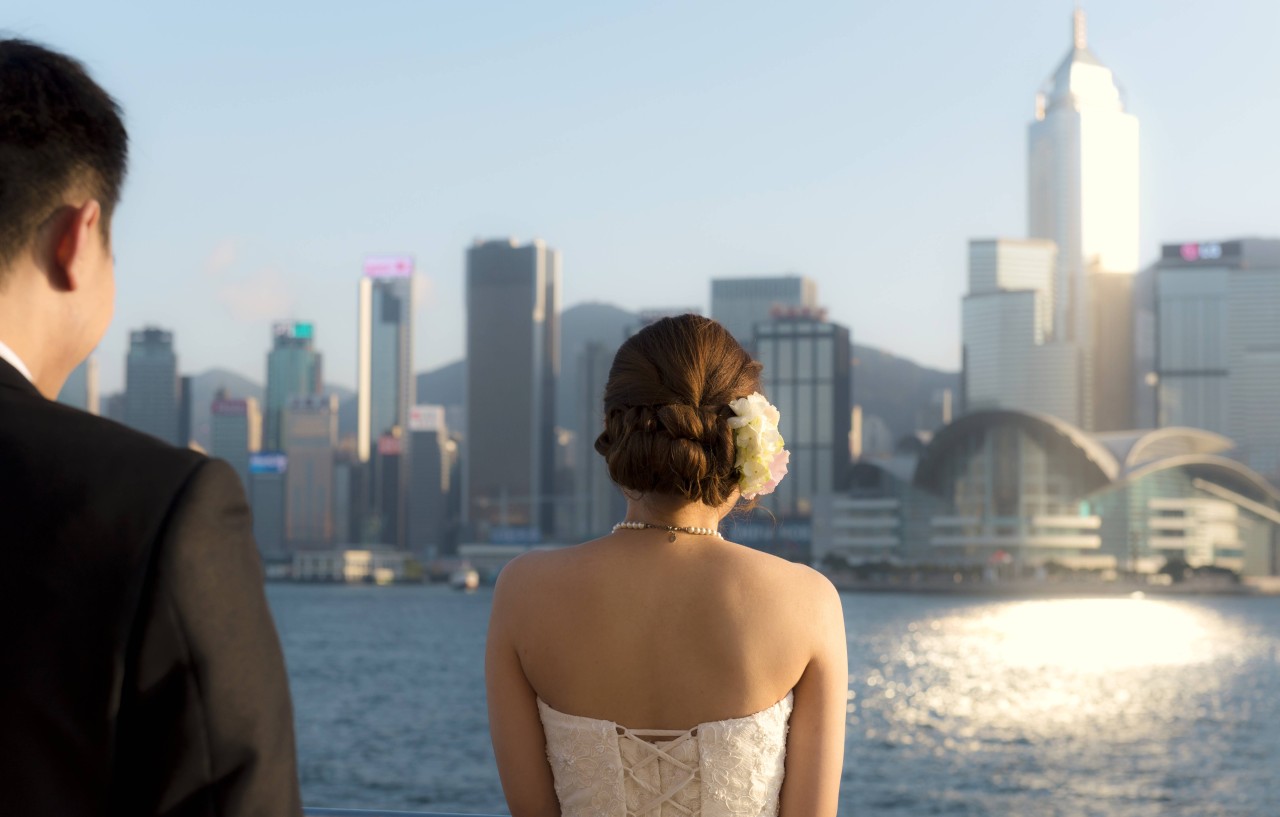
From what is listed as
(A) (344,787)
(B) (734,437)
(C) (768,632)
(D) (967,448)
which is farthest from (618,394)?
(D) (967,448)

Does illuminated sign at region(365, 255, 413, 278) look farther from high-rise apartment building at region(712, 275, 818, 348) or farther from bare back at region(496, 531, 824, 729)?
bare back at region(496, 531, 824, 729)

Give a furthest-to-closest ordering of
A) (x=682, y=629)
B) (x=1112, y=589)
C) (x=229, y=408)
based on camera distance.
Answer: (x=229, y=408) → (x=1112, y=589) → (x=682, y=629)

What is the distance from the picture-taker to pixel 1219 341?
135m

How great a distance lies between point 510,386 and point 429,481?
13.8m

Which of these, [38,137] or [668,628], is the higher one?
[38,137]

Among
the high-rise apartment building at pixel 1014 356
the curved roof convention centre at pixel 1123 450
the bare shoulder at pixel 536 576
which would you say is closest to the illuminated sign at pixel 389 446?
the high-rise apartment building at pixel 1014 356

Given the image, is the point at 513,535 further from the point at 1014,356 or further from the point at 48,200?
the point at 48,200

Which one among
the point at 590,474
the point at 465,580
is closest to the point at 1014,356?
the point at 590,474

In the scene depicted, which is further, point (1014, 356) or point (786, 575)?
point (1014, 356)

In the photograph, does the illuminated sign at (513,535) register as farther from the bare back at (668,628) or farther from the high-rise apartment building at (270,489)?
the bare back at (668,628)

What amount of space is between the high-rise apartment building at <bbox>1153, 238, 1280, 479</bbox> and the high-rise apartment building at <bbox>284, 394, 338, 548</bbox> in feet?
286

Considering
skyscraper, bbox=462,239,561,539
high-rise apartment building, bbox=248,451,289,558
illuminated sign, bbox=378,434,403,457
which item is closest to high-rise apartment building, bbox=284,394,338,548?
high-rise apartment building, bbox=248,451,289,558

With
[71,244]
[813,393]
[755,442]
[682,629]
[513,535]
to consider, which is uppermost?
[813,393]

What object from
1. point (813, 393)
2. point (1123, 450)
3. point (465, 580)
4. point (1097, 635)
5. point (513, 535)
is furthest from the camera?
point (513, 535)
